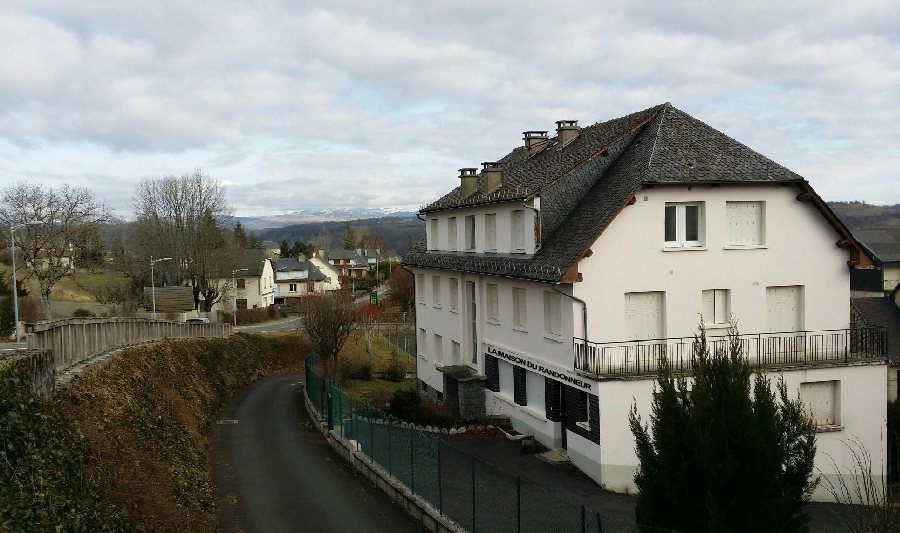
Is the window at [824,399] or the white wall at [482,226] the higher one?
the white wall at [482,226]

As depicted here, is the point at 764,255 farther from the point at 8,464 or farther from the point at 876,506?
the point at 8,464

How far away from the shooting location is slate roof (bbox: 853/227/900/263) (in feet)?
172

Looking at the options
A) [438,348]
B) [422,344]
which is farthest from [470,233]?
[422,344]

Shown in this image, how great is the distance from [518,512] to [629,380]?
24.5 feet

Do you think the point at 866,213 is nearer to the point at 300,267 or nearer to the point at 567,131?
the point at 300,267

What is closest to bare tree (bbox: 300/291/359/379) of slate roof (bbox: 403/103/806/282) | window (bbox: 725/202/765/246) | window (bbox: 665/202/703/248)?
slate roof (bbox: 403/103/806/282)

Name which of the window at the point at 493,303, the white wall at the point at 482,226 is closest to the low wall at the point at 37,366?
the white wall at the point at 482,226

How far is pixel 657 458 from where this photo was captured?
10828 mm

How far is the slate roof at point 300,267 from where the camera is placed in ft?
358

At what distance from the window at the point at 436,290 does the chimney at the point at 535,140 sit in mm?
6961

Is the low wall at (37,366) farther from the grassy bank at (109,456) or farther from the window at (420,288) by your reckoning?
the window at (420,288)

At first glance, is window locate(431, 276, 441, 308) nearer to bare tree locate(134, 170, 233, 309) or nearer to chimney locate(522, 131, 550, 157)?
chimney locate(522, 131, 550, 157)

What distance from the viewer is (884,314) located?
118ft

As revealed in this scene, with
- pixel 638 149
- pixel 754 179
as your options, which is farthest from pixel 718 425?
pixel 638 149
